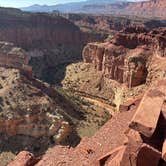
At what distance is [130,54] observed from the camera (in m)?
55.9

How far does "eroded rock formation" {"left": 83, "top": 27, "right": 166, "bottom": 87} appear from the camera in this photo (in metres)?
53.2

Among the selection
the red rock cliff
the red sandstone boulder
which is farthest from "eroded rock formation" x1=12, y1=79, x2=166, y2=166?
the red rock cliff

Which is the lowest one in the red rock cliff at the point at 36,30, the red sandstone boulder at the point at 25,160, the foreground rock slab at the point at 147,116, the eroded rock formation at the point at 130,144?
the red rock cliff at the point at 36,30

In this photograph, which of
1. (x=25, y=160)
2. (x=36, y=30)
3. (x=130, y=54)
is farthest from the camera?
(x=36, y=30)

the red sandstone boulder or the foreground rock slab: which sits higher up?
the foreground rock slab

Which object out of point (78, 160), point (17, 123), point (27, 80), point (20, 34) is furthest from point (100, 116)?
point (20, 34)

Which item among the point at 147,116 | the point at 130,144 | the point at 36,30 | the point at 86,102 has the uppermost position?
the point at 147,116

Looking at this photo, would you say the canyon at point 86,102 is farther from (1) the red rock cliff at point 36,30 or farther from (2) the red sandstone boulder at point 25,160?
(1) the red rock cliff at point 36,30

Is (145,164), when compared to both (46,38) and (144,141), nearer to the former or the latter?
(144,141)

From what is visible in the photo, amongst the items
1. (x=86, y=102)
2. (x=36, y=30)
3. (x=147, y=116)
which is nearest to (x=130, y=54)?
(x=86, y=102)

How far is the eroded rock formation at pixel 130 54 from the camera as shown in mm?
53156

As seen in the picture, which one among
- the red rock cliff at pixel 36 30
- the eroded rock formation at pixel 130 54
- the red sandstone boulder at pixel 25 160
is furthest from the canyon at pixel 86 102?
the red rock cliff at pixel 36 30

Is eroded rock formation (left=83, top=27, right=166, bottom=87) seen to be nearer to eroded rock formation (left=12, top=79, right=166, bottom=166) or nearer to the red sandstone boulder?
eroded rock formation (left=12, top=79, right=166, bottom=166)

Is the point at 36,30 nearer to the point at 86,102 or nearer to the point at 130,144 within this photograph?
the point at 86,102
